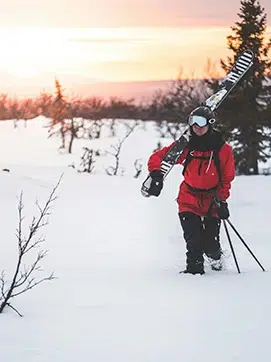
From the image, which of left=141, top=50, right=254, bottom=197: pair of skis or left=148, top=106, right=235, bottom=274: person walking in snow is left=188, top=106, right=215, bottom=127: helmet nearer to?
left=148, top=106, right=235, bottom=274: person walking in snow

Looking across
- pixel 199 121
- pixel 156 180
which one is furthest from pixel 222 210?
pixel 199 121

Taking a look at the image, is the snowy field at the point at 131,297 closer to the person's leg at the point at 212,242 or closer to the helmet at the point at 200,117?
the person's leg at the point at 212,242

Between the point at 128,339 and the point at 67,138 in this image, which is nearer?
the point at 128,339

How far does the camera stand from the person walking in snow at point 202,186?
6363 millimetres

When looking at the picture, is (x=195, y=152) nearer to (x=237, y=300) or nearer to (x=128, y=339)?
(x=237, y=300)

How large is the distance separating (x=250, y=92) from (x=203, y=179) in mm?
17952

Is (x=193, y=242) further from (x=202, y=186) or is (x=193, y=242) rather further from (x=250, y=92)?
(x=250, y=92)

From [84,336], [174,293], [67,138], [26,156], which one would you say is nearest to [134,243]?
[174,293]

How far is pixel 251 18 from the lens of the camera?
77.7 feet

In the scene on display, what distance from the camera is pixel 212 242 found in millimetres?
6625

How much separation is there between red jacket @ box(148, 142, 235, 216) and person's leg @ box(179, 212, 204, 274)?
0.08m

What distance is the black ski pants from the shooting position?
21.0 feet

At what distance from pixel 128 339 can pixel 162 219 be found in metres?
7.34

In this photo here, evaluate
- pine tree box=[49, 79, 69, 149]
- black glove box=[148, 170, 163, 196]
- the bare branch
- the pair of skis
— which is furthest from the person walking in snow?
pine tree box=[49, 79, 69, 149]
